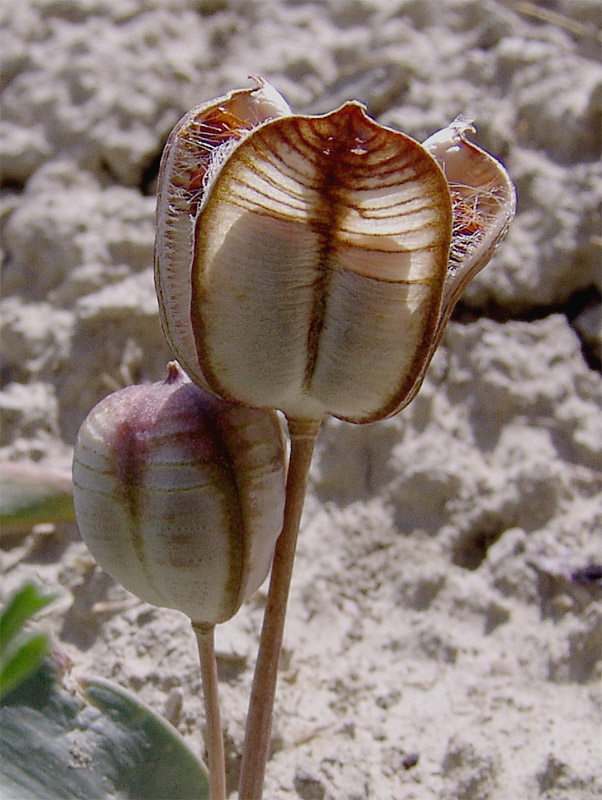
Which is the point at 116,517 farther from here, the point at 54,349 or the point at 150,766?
the point at 54,349

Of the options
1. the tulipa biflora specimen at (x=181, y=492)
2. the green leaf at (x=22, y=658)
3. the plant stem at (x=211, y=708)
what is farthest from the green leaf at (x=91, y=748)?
the green leaf at (x=22, y=658)

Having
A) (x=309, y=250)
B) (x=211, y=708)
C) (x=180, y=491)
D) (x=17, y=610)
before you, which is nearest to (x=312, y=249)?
→ (x=309, y=250)

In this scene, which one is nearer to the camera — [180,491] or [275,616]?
[180,491]

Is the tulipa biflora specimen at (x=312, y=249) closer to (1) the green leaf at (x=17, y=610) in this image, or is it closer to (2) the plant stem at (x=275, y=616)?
(2) the plant stem at (x=275, y=616)

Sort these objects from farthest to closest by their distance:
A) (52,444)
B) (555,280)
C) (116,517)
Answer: (555,280)
(52,444)
(116,517)

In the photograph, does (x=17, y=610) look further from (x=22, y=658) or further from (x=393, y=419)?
(x=393, y=419)

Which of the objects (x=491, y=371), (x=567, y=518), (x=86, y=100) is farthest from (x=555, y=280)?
(x=86, y=100)

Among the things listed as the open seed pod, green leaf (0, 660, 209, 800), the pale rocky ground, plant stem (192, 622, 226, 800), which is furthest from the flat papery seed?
the pale rocky ground
